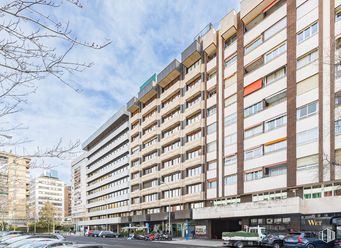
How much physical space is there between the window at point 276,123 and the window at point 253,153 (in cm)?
251

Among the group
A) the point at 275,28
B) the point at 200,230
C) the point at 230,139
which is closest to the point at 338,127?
the point at 275,28

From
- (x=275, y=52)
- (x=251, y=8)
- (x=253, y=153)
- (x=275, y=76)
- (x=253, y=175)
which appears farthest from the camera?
(x=251, y=8)

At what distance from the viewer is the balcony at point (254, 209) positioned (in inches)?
1486

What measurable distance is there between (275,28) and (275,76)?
539 centimetres

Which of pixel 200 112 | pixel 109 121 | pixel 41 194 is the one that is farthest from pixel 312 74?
pixel 41 194

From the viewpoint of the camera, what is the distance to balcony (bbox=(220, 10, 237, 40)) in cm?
5054

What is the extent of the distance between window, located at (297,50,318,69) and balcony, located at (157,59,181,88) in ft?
93.8

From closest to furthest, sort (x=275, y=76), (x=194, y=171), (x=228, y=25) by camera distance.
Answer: (x=275, y=76), (x=228, y=25), (x=194, y=171)

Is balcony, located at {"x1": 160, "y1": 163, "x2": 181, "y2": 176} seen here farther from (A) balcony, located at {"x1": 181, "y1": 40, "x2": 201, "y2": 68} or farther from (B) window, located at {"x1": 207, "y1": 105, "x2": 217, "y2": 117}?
(A) balcony, located at {"x1": 181, "y1": 40, "x2": 201, "y2": 68}

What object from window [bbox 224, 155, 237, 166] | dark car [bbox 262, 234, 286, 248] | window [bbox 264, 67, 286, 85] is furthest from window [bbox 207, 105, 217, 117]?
dark car [bbox 262, 234, 286, 248]

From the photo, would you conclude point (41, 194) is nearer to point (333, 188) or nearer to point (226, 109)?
point (226, 109)

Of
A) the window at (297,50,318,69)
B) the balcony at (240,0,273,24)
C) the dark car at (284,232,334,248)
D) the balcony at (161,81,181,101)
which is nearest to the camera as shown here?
the dark car at (284,232,334,248)

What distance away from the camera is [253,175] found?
4503 centimetres

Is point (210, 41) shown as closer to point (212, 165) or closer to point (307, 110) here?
point (212, 165)
